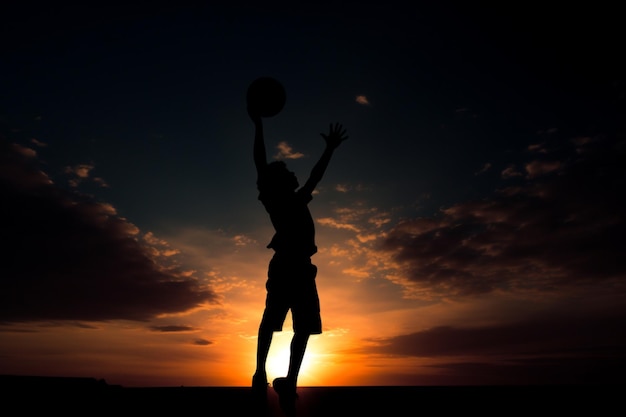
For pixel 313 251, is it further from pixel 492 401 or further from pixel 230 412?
pixel 492 401

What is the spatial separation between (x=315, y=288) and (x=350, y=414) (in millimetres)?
1647

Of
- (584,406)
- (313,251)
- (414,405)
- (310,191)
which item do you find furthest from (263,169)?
(584,406)

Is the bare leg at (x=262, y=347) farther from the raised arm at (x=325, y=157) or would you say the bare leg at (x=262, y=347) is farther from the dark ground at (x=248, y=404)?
the raised arm at (x=325, y=157)

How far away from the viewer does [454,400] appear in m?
4.86

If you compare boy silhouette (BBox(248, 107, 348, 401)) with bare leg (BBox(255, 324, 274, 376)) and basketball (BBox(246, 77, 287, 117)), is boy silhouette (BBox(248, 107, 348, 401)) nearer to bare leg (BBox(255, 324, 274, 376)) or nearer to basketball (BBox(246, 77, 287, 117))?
bare leg (BBox(255, 324, 274, 376))

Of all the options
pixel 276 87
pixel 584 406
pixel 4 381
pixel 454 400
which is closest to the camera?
pixel 584 406

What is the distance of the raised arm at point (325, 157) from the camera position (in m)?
5.14

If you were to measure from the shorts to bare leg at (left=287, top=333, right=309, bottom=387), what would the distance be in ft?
0.24

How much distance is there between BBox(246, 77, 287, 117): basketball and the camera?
228 inches

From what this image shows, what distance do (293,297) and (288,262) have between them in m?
0.42

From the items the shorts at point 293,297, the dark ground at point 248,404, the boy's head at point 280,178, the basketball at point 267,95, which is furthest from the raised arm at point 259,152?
the dark ground at point 248,404

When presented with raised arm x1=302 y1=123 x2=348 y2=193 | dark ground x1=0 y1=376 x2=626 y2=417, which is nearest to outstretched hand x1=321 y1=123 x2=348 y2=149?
raised arm x1=302 y1=123 x2=348 y2=193

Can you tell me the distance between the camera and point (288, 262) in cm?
496

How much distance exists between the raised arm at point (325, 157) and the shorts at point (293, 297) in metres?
0.93
